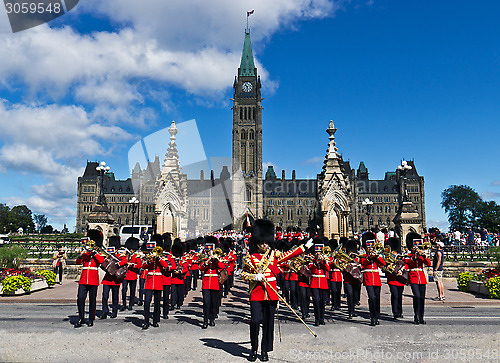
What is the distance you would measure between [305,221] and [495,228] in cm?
5920

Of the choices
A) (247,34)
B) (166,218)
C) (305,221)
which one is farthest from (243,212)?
(166,218)

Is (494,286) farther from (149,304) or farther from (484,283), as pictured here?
(149,304)

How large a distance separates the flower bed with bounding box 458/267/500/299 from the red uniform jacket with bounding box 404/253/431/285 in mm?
6229

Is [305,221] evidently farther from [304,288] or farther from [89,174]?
[304,288]

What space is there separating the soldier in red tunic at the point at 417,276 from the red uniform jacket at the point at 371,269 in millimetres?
783

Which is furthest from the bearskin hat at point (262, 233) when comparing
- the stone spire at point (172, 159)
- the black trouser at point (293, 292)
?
the stone spire at point (172, 159)

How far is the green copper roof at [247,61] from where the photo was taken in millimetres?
136375

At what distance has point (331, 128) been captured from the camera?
23.1 m

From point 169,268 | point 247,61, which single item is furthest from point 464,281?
point 247,61

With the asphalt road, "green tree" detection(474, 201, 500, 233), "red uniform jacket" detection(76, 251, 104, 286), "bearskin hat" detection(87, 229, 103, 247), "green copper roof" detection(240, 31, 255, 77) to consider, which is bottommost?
the asphalt road

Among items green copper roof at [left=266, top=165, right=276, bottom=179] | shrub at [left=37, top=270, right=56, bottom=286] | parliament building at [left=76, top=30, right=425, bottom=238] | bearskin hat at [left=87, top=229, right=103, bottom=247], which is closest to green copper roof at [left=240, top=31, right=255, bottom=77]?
parliament building at [left=76, top=30, right=425, bottom=238]

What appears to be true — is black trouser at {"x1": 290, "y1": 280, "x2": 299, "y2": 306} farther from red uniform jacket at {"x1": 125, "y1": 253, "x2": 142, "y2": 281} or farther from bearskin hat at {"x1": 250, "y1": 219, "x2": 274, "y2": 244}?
bearskin hat at {"x1": 250, "y1": 219, "x2": 274, "y2": 244}

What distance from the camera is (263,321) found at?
773cm

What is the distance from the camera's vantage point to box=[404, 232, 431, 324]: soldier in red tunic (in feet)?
35.0
